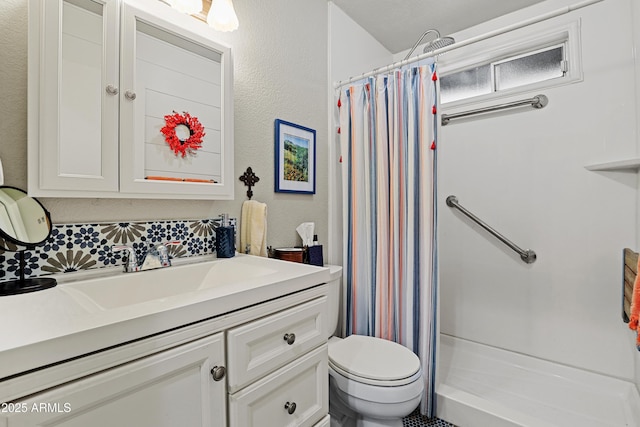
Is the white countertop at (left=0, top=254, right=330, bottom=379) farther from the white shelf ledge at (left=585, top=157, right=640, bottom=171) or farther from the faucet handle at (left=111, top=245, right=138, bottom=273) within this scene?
the white shelf ledge at (left=585, top=157, right=640, bottom=171)

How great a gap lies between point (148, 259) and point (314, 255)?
2.73ft

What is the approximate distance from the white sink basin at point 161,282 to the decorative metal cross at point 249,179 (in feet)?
1.12

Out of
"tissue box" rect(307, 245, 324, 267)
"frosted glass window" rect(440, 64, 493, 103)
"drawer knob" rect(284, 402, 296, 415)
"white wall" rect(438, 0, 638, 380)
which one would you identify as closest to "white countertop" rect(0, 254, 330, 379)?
"drawer knob" rect(284, 402, 296, 415)

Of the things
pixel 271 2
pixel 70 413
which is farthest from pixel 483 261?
pixel 70 413

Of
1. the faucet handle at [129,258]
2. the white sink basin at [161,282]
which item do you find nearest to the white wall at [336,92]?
the white sink basin at [161,282]

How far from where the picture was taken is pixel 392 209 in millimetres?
1614

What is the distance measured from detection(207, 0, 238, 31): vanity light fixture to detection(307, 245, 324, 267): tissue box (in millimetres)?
1124

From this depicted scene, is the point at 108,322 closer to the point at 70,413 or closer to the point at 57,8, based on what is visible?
the point at 70,413

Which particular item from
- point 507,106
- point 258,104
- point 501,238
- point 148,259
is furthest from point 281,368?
point 507,106

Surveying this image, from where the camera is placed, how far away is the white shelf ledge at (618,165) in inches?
58.0

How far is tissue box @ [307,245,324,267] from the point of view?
1.62m

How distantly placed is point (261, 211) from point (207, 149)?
0.37 metres

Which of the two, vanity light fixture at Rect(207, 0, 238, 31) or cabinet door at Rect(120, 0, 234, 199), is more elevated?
vanity light fixture at Rect(207, 0, 238, 31)

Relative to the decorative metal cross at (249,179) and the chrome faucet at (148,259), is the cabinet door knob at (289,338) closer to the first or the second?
the chrome faucet at (148,259)
